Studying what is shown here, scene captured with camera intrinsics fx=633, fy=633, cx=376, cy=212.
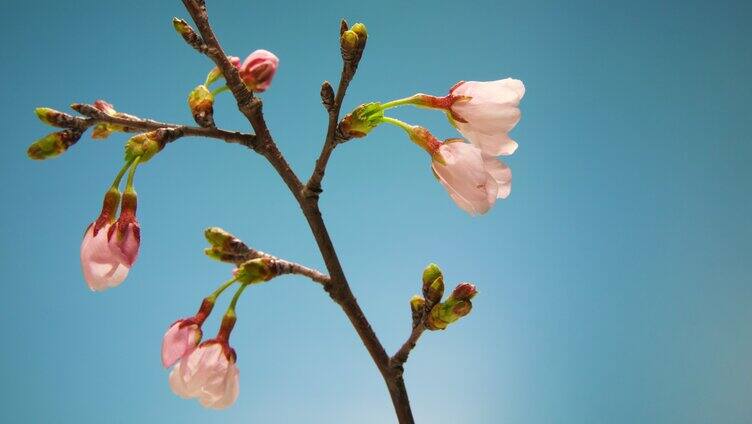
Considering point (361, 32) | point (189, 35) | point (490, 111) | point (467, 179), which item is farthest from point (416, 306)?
point (189, 35)

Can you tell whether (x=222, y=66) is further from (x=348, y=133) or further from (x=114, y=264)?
(x=114, y=264)

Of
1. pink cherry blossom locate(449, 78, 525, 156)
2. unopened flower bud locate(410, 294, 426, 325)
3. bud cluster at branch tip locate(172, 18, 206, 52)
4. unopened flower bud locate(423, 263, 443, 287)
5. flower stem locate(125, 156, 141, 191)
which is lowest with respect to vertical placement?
unopened flower bud locate(410, 294, 426, 325)

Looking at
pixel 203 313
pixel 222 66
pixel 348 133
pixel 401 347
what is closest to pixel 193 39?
pixel 222 66

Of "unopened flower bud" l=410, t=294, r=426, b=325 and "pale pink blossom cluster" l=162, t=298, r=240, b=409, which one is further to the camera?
"unopened flower bud" l=410, t=294, r=426, b=325

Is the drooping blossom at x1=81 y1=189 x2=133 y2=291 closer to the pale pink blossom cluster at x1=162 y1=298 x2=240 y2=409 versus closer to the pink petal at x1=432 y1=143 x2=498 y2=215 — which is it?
the pale pink blossom cluster at x1=162 y1=298 x2=240 y2=409

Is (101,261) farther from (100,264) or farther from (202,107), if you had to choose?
(202,107)

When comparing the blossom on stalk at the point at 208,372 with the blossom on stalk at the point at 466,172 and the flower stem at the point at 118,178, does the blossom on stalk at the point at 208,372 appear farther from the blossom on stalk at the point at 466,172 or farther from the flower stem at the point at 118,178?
the blossom on stalk at the point at 466,172

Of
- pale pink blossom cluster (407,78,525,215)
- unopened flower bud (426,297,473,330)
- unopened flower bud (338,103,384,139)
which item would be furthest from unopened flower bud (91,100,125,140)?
unopened flower bud (426,297,473,330)
